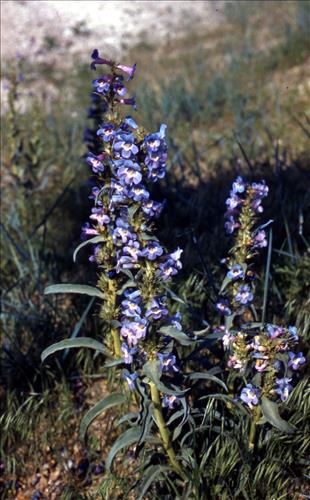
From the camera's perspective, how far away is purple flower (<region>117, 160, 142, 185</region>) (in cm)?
161

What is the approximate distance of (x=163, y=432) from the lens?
76.3 inches

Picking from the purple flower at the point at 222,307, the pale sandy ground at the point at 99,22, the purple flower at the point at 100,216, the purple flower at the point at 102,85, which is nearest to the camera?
the purple flower at the point at 102,85

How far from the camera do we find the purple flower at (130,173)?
1.61 metres

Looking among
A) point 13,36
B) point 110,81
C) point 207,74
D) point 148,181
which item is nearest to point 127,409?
point 148,181

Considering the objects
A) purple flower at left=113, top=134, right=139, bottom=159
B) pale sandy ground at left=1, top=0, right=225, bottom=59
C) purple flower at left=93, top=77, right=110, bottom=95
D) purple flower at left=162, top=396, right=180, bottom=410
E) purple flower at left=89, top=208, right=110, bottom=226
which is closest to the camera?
purple flower at left=113, top=134, right=139, bottom=159

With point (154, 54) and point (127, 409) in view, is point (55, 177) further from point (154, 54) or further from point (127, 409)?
point (154, 54)

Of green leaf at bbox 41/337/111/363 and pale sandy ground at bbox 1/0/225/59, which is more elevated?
pale sandy ground at bbox 1/0/225/59

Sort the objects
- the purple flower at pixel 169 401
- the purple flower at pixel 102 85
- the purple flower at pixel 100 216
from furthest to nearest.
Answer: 1. the purple flower at pixel 169 401
2. the purple flower at pixel 100 216
3. the purple flower at pixel 102 85

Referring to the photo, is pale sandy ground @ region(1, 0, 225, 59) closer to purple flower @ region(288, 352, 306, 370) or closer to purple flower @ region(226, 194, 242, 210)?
purple flower @ region(226, 194, 242, 210)

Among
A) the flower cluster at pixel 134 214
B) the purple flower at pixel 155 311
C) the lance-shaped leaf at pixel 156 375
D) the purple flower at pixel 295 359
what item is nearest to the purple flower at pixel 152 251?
the flower cluster at pixel 134 214

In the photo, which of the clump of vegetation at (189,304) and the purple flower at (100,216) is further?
the clump of vegetation at (189,304)

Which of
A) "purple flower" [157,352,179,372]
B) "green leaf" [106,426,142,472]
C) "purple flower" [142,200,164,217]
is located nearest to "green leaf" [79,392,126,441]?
"green leaf" [106,426,142,472]

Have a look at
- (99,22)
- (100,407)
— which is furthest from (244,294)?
(99,22)

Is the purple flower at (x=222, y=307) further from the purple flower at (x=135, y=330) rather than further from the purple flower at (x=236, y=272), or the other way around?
the purple flower at (x=135, y=330)
